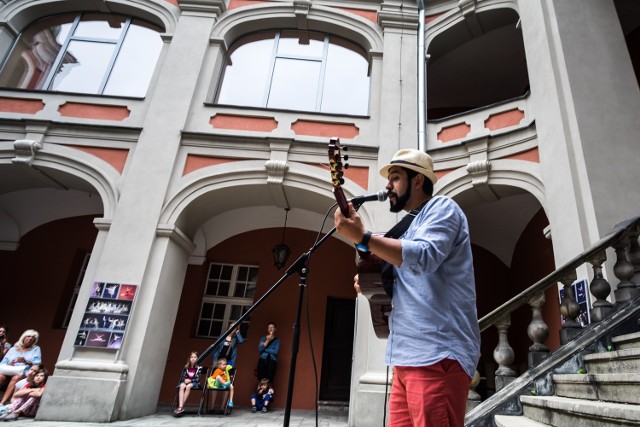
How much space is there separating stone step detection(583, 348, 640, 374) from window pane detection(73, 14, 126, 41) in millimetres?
9453

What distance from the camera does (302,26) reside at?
27.3ft

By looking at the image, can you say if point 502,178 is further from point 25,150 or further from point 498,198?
point 25,150

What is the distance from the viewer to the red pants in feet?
4.01

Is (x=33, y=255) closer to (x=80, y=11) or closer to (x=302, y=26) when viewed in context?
(x=80, y=11)

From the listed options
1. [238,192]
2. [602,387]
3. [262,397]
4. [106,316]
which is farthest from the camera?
[262,397]

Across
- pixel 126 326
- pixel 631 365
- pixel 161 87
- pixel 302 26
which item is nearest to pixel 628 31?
pixel 302 26

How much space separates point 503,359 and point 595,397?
3.59 feet

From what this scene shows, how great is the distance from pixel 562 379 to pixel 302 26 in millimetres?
7790

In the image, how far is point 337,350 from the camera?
26.9ft

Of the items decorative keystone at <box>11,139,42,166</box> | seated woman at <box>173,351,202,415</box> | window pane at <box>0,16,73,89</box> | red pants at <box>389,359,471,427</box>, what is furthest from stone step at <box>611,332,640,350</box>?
window pane at <box>0,16,73,89</box>

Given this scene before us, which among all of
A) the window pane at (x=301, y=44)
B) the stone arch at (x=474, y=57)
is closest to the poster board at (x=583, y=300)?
the stone arch at (x=474, y=57)

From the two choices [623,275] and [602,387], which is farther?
[623,275]

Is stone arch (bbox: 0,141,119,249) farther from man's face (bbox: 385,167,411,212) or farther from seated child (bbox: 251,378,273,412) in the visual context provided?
man's face (bbox: 385,167,411,212)

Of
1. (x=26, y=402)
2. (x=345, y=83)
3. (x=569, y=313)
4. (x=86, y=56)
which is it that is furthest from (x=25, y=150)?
(x=569, y=313)
